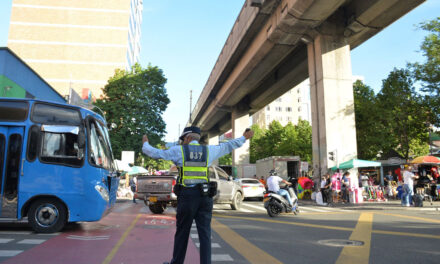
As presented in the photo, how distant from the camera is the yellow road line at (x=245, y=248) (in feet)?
17.1

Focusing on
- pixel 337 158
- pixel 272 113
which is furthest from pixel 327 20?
pixel 272 113

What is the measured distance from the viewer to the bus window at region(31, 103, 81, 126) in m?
8.08

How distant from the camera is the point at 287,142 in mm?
56750

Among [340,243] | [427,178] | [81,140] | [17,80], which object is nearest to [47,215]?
[81,140]

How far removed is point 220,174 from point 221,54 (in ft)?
70.3

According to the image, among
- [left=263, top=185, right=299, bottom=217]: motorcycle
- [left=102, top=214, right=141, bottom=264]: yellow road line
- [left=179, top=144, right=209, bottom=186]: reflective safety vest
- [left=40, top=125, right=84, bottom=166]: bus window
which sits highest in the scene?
[left=40, top=125, right=84, bottom=166]: bus window

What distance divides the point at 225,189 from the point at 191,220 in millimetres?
10662

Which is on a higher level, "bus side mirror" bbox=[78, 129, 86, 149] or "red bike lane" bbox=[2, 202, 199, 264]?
"bus side mirror" bbox=[78, 129, 86, 149]

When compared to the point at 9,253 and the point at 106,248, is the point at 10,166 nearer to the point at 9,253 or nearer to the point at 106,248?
the point at 9,253

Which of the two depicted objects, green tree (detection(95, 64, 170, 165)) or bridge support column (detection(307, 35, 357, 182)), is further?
green tree (detection(95, 64, 170, 165))

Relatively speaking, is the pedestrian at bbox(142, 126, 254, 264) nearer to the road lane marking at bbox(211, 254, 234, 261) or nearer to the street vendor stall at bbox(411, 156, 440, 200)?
the road lane marking at bbox(211, 254, 234, 261)

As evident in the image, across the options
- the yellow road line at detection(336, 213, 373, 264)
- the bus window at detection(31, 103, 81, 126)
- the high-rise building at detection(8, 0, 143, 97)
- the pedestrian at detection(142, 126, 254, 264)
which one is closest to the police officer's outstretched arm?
the pedestrian at detection(142, 126, 254, 264)

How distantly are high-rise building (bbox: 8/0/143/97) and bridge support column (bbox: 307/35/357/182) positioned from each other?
148ft

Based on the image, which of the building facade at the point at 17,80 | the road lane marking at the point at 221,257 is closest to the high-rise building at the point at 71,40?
the building facade at the point at 17,80
